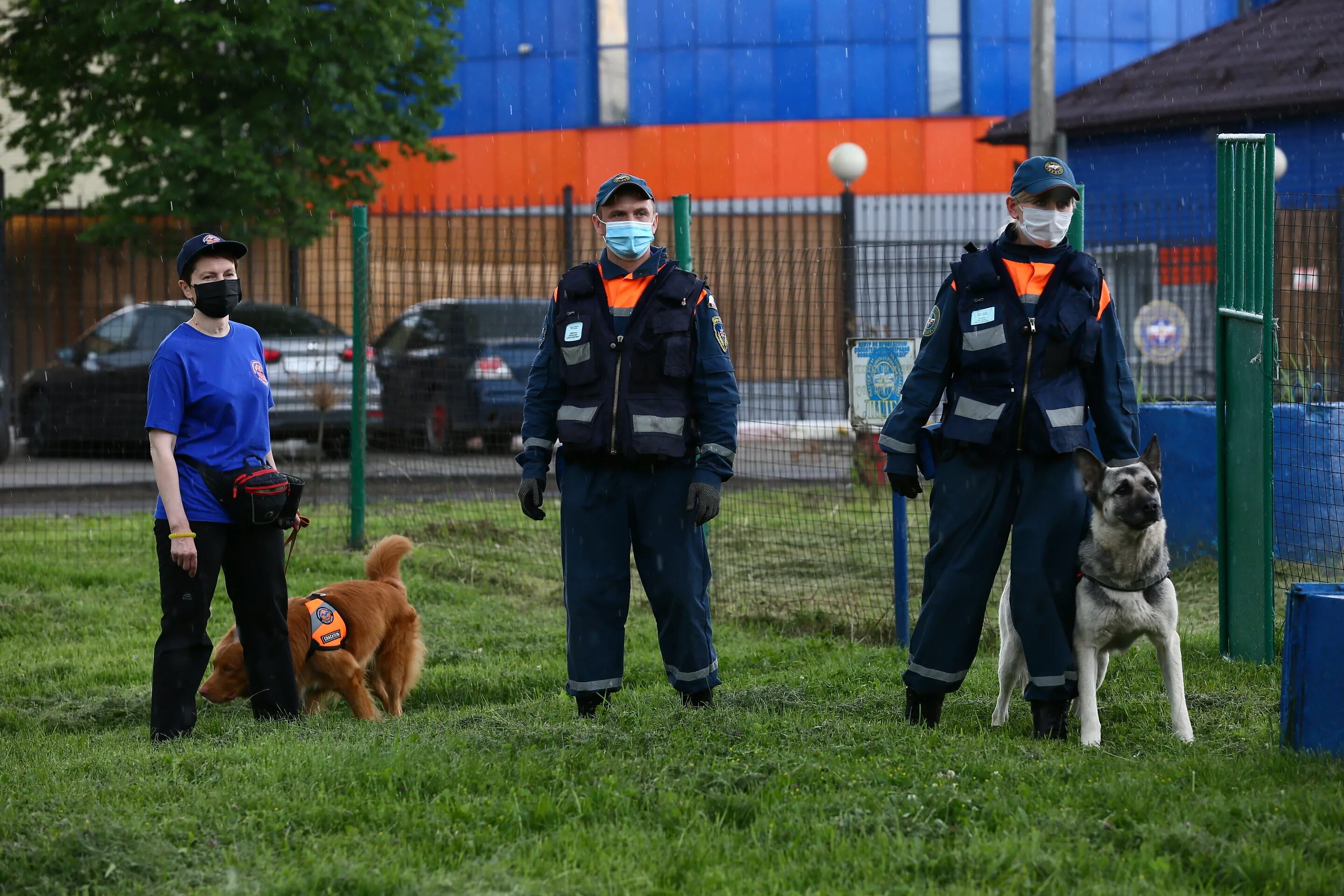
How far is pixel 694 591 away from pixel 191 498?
200 centimetres

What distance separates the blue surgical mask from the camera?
5.48m

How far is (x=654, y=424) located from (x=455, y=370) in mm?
5701

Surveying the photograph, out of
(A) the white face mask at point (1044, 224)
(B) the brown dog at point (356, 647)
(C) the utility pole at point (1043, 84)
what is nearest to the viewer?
(A) the white face mask at point (1044, 224)

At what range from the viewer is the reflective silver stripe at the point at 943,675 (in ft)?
17.4

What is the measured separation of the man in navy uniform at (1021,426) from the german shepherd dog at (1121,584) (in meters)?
0.07

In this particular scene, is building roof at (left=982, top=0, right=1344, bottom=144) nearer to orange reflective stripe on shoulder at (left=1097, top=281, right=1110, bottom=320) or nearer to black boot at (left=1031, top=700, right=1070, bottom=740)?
orange reflective stripe on shoulder at (left=1097, top=281, right=1110, bottom=320)

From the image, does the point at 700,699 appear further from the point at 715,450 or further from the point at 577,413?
the point at 577,413

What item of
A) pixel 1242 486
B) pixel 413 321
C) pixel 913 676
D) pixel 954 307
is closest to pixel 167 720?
pixel 913 676

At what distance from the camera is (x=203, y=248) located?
5590 mm

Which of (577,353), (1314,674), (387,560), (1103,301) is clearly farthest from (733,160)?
(1314,674)

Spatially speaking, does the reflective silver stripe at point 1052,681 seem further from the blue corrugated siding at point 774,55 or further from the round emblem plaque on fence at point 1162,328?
the blue corrugated siding at point 774,55

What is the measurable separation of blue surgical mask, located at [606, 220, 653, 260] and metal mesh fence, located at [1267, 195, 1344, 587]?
4.03 m

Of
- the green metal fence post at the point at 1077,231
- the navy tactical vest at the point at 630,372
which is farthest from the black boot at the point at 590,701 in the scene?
the green metal fence post at the point at 1077,231

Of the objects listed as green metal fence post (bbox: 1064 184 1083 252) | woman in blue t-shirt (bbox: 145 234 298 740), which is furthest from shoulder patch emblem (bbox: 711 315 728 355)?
green metal fence post (bbox: 1064 184 1083 252)
